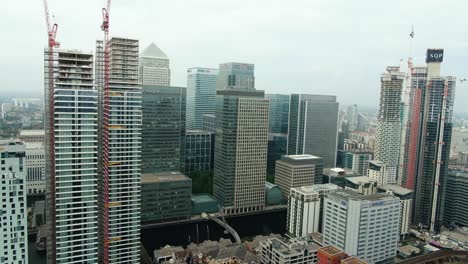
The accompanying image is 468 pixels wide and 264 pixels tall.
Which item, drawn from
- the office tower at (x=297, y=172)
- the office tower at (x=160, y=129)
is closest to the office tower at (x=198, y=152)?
the office tower at (x=160, y=129)

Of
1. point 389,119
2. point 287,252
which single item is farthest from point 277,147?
point 287,252

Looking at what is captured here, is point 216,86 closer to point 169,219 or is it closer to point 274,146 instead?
point 274,146

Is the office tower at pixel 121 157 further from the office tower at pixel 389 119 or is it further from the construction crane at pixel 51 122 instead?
the office tower at pixel 389 119

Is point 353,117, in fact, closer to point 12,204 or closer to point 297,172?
point 297,172

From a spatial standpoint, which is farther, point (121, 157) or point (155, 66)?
point (155, 66)

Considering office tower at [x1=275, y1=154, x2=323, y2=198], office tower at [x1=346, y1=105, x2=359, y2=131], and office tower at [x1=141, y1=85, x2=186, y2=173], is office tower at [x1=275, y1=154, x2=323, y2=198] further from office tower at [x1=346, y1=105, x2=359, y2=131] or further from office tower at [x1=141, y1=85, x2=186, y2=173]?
office tower at [x1=346, y1=105, x2=359, y2=131]

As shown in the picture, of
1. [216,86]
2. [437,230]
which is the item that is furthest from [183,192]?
[216,86]
